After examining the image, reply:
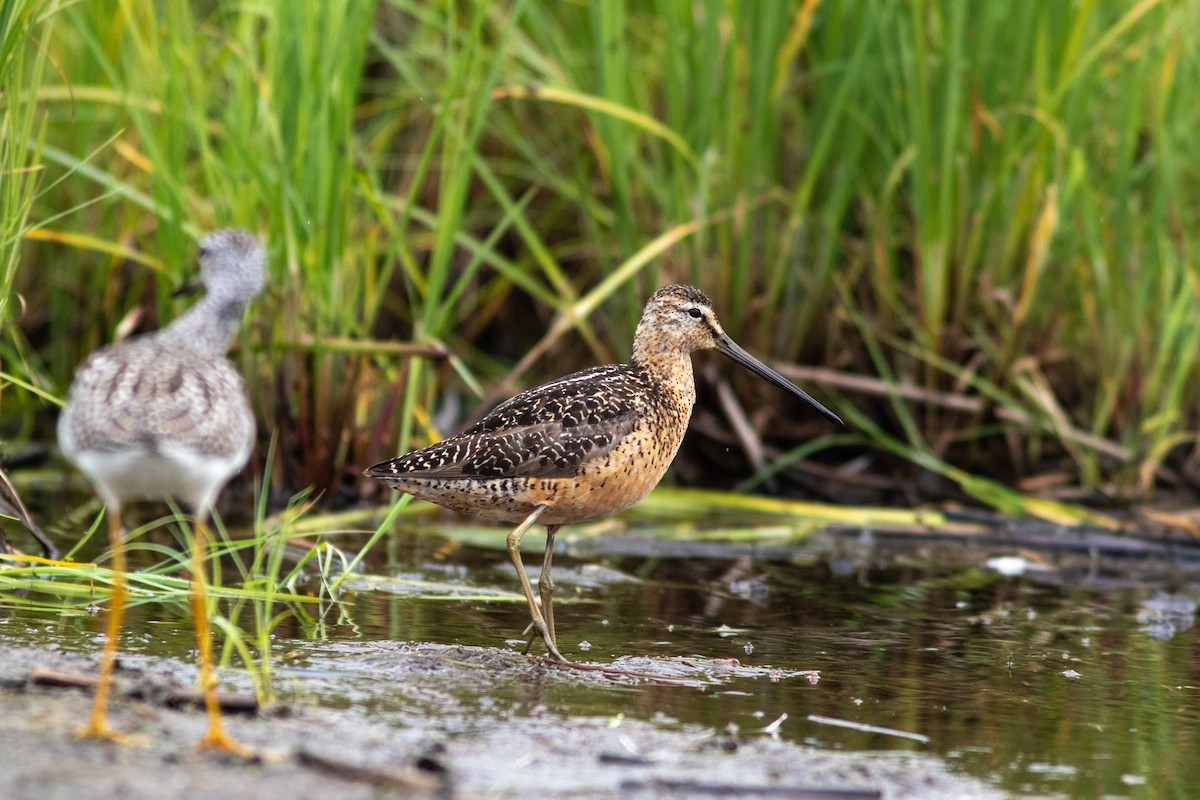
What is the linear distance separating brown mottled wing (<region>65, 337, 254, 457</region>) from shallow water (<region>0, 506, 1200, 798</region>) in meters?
0.85

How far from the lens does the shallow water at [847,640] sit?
12.0ft

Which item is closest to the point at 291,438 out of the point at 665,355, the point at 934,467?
the point at 665,355

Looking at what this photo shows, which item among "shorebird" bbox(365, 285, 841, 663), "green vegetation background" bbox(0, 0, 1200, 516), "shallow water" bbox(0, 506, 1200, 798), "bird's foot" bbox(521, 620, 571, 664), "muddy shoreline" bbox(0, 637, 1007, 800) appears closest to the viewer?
"muddy shoreline" bbox(0, 637, 1007, 800)

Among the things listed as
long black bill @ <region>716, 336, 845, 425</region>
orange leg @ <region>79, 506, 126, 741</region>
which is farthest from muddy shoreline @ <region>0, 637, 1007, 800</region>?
long black bill @ <region>716, 336, 845, 425</region>

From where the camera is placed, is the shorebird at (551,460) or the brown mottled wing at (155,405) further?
the shorebird at (551,460)

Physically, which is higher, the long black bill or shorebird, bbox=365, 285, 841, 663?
the long black bill

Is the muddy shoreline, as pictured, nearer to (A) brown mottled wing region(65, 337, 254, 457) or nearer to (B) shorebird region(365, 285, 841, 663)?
(A) brown mottled wing region(65, 337, 254, 457)

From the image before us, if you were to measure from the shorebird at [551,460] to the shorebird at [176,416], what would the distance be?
4.12ft

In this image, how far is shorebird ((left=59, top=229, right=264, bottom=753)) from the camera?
291cm

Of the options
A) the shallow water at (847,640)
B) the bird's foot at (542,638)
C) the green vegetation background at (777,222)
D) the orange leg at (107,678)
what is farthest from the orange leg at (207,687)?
the green vegetation background at (777,222)

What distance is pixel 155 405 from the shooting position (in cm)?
294

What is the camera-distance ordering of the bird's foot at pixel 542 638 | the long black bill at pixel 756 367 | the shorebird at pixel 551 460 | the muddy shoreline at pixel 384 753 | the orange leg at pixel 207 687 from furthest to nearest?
the long black bill at pixel 756 367 → the shorebird at pixel 551 460 → the bird's foot at pixel 542 638 → the orange leg at pixel 207 687 → the muddy shoreline at pixel 384 753

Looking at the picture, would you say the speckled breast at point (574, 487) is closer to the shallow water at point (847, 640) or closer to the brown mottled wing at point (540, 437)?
the brown mottled wing at point (540, 437)

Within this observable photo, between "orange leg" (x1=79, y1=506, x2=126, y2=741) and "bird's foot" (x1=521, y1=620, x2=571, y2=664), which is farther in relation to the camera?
"bird's foot" (x1=521, y1=620, x2=571, y2=664)
